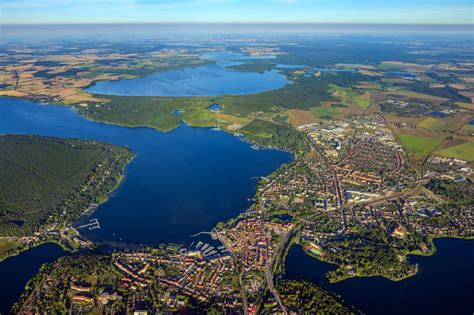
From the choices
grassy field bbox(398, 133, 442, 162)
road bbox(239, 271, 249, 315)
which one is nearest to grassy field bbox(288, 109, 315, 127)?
grassy field bbox(398, 133, 442, 162)

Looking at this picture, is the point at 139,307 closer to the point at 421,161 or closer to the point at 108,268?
the point at 108,268

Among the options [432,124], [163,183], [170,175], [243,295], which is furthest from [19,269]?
[432,124]

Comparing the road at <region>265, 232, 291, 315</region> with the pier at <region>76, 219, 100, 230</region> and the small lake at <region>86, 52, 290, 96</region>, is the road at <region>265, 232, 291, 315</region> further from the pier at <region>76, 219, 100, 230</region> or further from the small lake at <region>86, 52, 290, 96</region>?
the small lake at <region>86, 52, 290, 96</region>

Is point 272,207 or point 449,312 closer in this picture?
point 449,312

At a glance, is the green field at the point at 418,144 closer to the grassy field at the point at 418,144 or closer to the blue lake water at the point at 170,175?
the grassy field at the point at 418,144

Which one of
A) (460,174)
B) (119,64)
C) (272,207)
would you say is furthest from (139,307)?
(119,64)

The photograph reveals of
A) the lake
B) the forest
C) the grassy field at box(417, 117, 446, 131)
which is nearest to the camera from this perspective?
the lake

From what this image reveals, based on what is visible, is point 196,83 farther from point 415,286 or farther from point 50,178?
point 415,286
